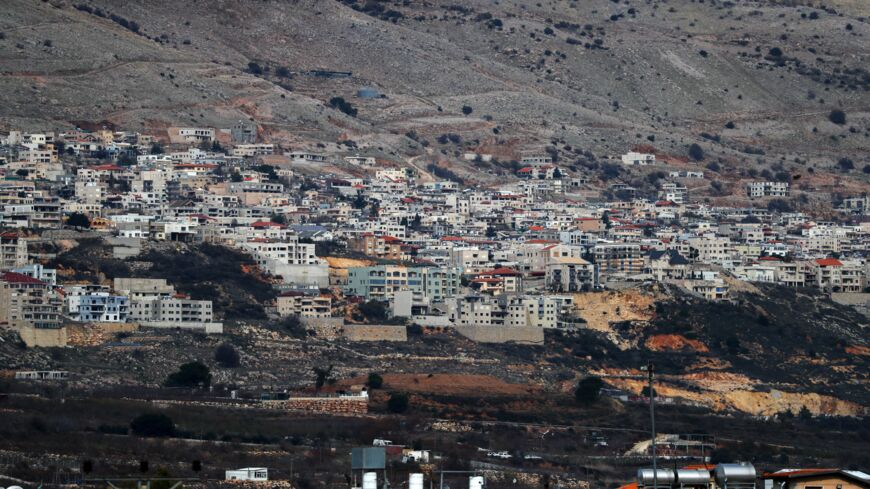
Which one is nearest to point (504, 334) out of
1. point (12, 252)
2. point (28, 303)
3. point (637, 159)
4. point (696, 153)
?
point (28, 303)

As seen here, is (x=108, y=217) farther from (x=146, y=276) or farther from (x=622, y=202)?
(x=622, y=202)

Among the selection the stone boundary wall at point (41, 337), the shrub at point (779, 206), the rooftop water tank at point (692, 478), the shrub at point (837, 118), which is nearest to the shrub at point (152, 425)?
the stone boundary wall at point (41, 337)

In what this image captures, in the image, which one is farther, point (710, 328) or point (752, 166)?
point (752, 166)

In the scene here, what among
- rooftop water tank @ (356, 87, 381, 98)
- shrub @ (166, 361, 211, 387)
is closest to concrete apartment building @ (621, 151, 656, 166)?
rooftop water tank @ (356, 87, 381, 98)

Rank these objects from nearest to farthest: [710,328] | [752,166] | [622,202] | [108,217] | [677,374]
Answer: [677,374], [710,328], [108,217], [622,202], [752,166]

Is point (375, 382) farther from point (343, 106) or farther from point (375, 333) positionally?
point (343, 106)

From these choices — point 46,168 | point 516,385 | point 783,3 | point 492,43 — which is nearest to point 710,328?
point 516,385

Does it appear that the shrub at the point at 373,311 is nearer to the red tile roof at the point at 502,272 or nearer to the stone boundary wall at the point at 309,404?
the red tile roof at the point at 502,272
